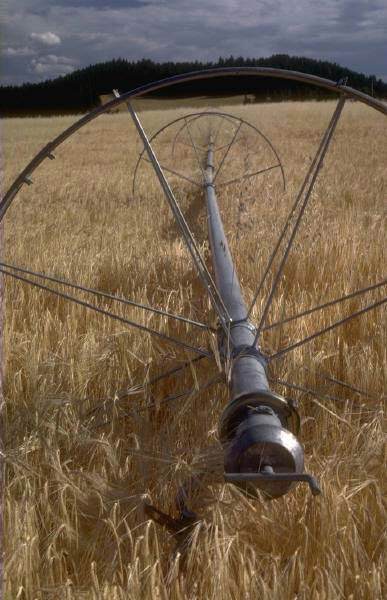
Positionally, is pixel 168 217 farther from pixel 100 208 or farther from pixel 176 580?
pixel 176 580

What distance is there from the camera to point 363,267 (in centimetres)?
331

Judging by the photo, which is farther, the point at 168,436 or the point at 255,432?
the point at 168,436

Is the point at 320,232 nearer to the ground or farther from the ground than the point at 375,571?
farther from the ground

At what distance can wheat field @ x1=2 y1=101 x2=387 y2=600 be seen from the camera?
1.24 m

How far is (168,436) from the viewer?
67.5 inches

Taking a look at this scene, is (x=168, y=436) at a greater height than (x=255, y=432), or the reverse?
(x=255, y=432)

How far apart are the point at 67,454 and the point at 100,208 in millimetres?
4526

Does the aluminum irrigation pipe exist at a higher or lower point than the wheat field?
higher

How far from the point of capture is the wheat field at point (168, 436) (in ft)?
4.08

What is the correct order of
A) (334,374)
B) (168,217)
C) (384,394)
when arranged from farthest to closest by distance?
(168,217) < (334,374) < (384,394)

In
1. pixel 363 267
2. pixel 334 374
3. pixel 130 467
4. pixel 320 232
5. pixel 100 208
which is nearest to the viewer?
pixel 130 467

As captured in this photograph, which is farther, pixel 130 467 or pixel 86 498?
pixel 130 467

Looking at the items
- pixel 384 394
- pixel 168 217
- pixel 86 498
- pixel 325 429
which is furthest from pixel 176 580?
pixel 168 217

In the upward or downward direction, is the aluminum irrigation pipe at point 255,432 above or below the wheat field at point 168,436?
above
